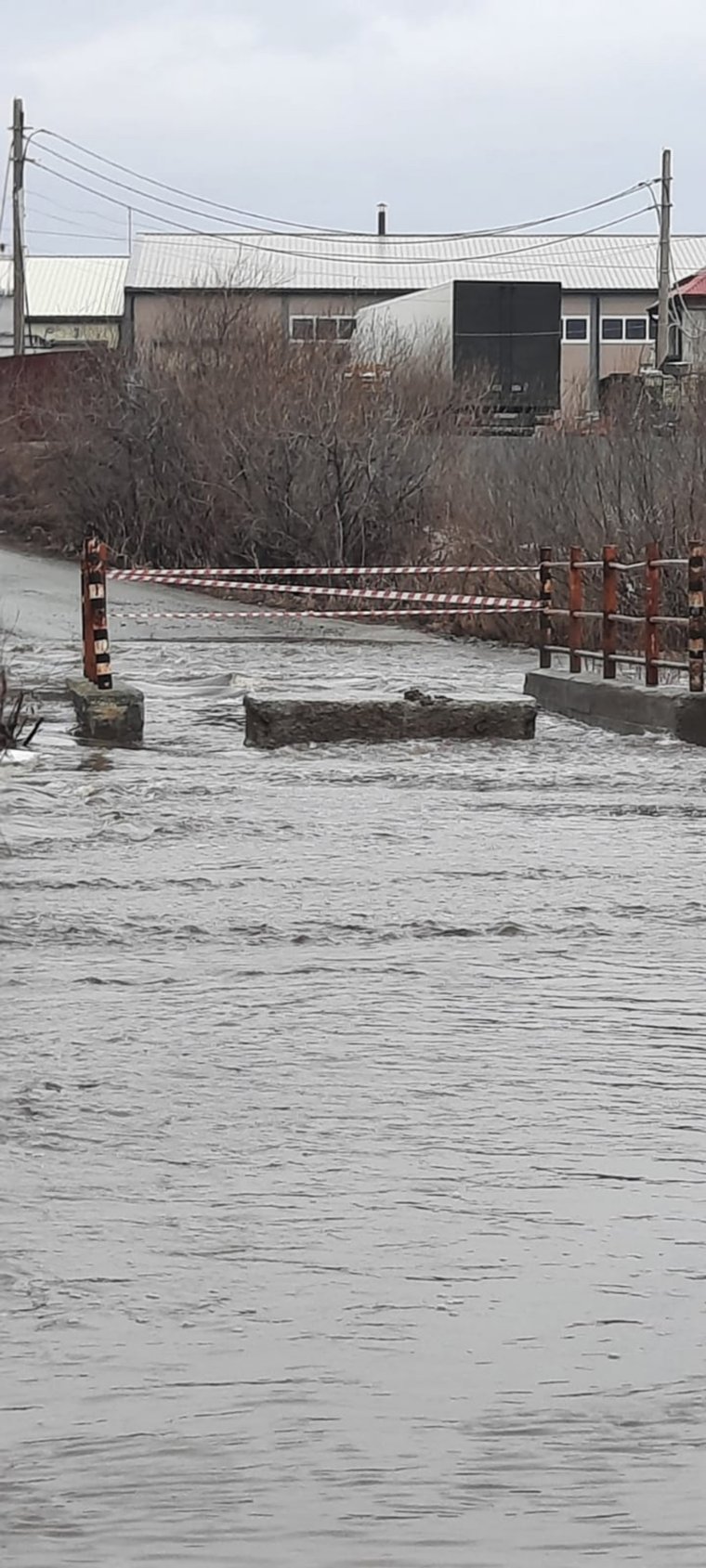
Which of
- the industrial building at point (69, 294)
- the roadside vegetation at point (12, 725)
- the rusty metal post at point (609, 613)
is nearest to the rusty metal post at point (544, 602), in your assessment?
the rusty metal post at point (609, 613)

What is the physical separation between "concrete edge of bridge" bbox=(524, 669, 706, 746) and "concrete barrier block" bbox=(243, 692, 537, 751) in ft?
3.32

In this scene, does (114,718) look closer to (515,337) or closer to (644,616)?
(644,616)

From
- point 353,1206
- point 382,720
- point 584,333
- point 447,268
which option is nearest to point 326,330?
point 382,720

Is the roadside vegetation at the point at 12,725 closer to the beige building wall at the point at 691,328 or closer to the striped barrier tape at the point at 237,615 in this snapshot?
the striped barrier tape at the point at 237,615

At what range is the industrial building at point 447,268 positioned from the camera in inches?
3339

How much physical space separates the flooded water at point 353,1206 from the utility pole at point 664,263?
139 ft

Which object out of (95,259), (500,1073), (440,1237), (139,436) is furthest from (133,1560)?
(95,259)

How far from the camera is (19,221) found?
54750 millimetres

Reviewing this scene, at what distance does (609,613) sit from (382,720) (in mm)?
3516

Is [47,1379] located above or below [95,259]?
below

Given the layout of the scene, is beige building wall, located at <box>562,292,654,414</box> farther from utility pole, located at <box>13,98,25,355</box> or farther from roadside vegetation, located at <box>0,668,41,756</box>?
roadside vegetation, located at <box>0,668,41,756</box>

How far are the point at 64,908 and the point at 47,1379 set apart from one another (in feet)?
18.1

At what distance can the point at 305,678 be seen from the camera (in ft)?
78.2

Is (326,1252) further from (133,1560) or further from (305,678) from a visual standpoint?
(305,678)
